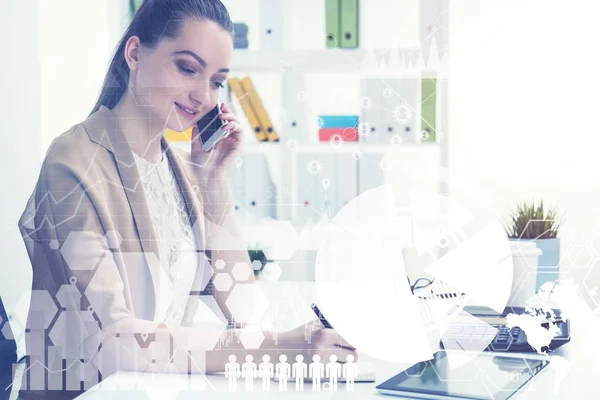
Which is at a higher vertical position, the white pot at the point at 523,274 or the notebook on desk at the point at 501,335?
the white pot at the point at 523,274

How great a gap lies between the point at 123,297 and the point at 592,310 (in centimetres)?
96

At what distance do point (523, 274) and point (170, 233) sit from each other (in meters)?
0.74

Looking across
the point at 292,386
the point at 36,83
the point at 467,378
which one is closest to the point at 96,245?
the point at 36,83

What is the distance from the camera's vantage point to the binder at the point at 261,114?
1.27m

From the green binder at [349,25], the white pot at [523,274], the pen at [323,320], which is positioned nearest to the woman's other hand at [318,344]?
the pen at [323,320]

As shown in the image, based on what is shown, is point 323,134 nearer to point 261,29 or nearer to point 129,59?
point 261,29

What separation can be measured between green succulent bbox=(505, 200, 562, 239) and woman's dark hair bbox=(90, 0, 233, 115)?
0.73 m

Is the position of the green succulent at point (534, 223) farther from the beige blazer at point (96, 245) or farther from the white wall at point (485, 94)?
the beige blazer at point (96, 245)

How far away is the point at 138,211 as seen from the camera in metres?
1.23

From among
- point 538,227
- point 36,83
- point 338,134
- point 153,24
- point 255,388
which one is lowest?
point 255,388

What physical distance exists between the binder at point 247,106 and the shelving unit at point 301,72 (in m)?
0.02

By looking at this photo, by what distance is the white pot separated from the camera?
45.5 inches

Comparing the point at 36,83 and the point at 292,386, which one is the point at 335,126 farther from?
the point at 36,83

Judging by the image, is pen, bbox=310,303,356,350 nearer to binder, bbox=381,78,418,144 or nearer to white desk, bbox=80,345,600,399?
white desk, bbox=80,345,600,399
